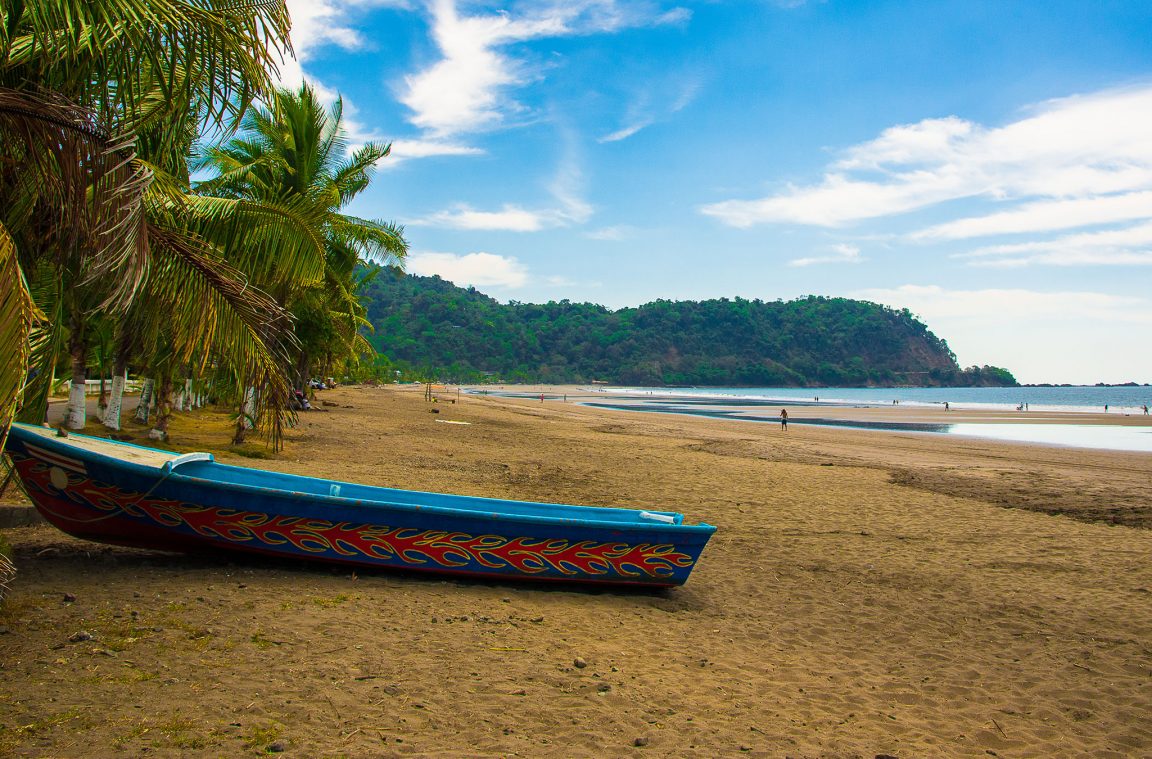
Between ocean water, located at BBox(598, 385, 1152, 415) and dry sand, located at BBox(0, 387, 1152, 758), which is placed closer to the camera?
dry sand, located at BBox(0, 387, 1152, 758)

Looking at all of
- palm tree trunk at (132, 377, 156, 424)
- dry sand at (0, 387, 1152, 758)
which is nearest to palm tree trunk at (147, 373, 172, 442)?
palm tree trunk at (132, 377, 156, 424)

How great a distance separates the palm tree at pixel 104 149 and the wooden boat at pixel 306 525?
2.99 ft

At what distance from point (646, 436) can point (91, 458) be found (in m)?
19.3

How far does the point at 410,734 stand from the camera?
3.42 m

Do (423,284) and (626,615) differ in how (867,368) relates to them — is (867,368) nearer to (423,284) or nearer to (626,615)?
(423,284)

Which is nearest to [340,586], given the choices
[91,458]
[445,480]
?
[91,458]

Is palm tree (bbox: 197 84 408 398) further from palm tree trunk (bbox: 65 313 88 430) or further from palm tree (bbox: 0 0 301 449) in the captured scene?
palm tree (bbox: 0 0 301 449)

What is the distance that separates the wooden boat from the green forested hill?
118 meters

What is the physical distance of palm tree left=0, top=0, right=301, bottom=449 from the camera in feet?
11.1

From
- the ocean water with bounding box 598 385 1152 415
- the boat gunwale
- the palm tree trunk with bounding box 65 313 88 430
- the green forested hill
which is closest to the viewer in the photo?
the boat gunwale

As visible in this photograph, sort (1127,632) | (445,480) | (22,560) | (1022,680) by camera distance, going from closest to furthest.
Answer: (1022,680), (22,560), (1127,632), (445,480)

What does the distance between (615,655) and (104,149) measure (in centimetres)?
434

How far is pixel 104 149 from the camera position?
3.90 m

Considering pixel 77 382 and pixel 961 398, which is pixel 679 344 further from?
pixel 77 382
